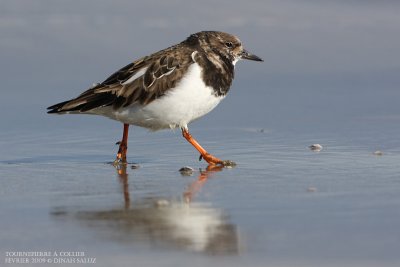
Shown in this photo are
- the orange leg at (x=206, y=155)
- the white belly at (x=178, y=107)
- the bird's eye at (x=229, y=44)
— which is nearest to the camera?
the orange leg at (x=206, y=155)

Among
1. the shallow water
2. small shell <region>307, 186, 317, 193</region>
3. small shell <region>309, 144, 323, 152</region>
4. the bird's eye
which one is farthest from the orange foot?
small shell <region>307, 186, 317, 193</region>

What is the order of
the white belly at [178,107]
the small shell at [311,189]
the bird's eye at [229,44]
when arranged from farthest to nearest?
the bird's eye at [229,44], the white belly at [178,107], the small shell at [311,189]

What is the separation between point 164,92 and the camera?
8.36 meters

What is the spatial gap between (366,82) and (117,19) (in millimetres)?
3152

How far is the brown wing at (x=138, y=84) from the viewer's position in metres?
8.36

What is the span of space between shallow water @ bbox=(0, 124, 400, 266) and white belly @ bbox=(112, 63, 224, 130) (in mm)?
318

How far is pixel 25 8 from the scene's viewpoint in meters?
12.6

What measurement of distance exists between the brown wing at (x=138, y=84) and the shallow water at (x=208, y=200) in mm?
465

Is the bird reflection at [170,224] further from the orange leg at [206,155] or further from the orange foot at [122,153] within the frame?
the orange foot at [122,153]

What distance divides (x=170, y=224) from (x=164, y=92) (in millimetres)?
2743

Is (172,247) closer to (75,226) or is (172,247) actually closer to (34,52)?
(75,226)

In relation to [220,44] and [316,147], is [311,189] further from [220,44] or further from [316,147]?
[220,44]

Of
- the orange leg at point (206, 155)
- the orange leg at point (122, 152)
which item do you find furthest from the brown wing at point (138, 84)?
the orange leg at point (206, 155)

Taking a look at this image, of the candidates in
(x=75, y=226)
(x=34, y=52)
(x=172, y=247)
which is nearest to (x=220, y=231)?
(x=172, y=247)
